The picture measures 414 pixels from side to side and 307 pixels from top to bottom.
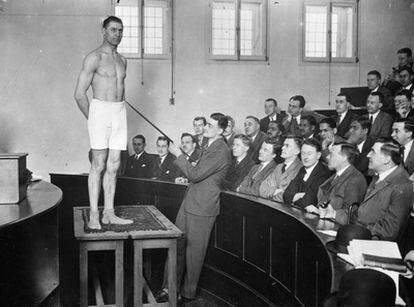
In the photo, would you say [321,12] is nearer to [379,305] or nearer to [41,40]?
[41,40]

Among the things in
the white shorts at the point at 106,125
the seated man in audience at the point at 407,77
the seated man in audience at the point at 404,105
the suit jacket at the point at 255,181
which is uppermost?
the seated man in audience at the point at 407,77

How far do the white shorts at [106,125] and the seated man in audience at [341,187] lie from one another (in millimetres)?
1540

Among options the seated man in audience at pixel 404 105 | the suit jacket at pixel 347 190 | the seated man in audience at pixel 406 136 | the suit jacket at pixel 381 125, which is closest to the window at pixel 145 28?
the suit jacket at pixel 381 125

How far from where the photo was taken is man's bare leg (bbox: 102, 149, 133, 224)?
3.93m

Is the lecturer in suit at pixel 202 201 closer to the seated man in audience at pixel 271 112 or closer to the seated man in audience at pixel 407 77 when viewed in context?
the seated man in audience at pixel 271 112

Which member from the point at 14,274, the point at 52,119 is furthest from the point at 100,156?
the point at 52,119

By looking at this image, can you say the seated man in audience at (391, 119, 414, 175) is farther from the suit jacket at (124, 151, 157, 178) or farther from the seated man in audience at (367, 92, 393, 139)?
the suit jacket at (124, 151, 157, 178)

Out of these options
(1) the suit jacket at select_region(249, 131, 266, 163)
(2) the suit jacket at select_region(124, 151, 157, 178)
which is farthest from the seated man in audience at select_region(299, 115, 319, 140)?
(2) the suit jacket at select_region(124, 151, 157, 178)

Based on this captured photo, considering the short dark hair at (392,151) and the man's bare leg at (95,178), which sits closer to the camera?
the short dark hair at (392,151)

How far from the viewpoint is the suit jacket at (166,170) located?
717 cm

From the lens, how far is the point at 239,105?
1034 centimetres

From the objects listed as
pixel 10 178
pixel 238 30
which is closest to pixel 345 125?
pixel 238 30

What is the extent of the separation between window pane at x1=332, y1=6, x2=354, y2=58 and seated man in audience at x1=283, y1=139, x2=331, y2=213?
6.62m

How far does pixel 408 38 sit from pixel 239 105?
3.75 m
